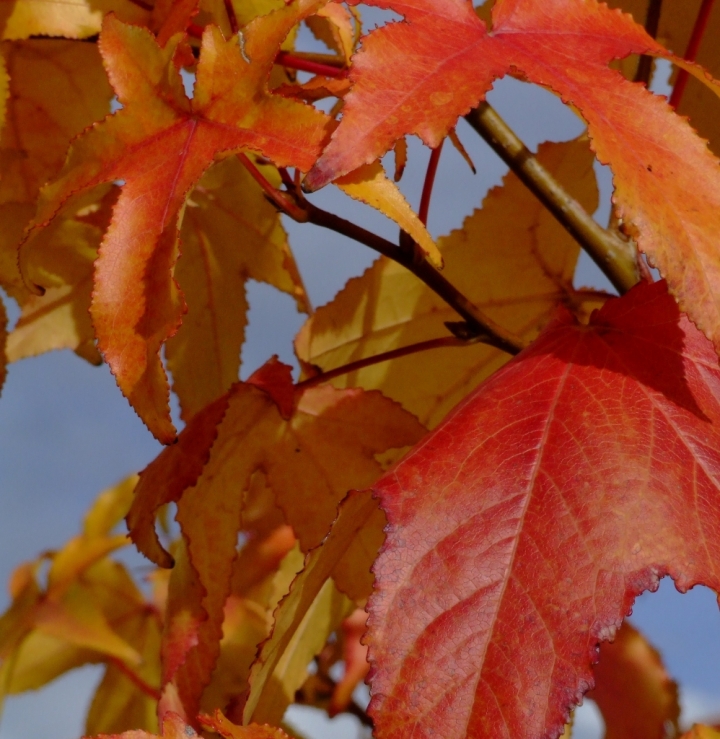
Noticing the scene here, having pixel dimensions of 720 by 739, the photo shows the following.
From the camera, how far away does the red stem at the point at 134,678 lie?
814 mm

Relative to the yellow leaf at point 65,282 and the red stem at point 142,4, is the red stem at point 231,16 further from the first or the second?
the yellow leaf at point 65,282

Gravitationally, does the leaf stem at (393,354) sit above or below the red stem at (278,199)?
below

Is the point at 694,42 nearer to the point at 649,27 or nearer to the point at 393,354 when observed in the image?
the point at 649,27

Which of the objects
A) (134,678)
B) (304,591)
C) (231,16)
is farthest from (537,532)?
(134,678)

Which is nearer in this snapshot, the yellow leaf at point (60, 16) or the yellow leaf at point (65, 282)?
the yellow leaf at point (60, 16)

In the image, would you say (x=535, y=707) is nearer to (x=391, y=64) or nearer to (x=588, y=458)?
(x=588, y=458)

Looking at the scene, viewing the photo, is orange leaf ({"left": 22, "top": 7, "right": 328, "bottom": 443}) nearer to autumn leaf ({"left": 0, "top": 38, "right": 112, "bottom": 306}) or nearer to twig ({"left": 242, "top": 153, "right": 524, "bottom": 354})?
twig ({"left": 242, "top": 153, "right": 524, "bottom": 354})

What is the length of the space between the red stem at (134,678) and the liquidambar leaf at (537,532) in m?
0.51

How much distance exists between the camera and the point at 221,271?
67 centimetres

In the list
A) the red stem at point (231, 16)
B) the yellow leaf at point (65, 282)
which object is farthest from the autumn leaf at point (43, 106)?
the red stem at point (231, 16)

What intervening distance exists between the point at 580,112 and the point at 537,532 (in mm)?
162

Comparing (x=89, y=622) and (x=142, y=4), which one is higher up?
(x=142, y=4)

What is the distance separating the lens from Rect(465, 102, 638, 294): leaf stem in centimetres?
56

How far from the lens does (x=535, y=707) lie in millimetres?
326
